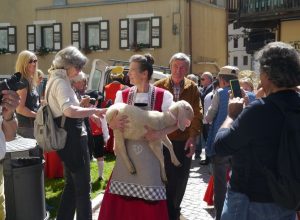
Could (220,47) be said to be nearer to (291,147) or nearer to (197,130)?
(197,130)

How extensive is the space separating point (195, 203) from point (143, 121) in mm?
2829

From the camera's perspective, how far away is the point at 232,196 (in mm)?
3004

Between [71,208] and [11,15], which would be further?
[11,15]

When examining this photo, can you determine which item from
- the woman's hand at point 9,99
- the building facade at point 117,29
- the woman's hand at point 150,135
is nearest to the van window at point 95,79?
the woman's hand at point 150,135

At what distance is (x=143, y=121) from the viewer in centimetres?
400

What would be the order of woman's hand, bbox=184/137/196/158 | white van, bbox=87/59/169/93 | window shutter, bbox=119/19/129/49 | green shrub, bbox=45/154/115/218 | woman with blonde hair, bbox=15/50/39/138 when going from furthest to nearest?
1. window shutter, bbox=119/19/129/49
2. white van, bbox=87/59/169/93
3. green shrub, bbox=45/154/115/218
4. woman with blonde hair, bbox=15/50/39/138
5. woman's hand, bbox=184/137/196/158

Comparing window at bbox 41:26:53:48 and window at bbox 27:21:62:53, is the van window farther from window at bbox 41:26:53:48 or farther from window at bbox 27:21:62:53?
window at bbox 41:26:53:48

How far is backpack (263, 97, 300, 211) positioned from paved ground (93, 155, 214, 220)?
117 inches

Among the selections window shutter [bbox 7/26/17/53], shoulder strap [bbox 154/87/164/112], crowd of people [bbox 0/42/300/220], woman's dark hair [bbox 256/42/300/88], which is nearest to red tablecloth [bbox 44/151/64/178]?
crowd of people [bbox 0/42/300/220]

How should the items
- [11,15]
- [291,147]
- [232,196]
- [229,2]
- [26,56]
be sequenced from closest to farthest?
[291,147] → [232,196] → [26,56] → [11,15] → [229,2]

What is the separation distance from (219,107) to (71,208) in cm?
196

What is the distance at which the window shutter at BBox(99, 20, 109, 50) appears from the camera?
26875 mm

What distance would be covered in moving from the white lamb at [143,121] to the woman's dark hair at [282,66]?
4.49 feet

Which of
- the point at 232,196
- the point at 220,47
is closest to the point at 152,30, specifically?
the point at 220,47
